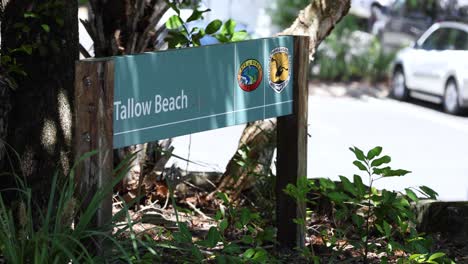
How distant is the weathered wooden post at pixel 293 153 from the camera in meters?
5.91

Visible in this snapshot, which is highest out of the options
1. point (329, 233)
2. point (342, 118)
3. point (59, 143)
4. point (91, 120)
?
point (91, 120)

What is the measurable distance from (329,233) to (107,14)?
2240mm

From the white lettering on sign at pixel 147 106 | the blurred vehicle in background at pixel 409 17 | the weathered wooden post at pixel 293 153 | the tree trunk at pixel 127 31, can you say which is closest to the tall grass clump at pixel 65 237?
the white lettering on sign at pixel 147 106

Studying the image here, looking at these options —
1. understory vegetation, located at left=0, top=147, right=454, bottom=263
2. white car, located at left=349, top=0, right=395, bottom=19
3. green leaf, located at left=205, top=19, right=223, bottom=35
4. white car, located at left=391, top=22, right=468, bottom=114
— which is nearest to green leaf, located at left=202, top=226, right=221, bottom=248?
understory vegetation, located at left=0, top=147, right=454, bottom=263

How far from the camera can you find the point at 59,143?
554cm

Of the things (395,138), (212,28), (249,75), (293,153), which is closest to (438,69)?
(395,138)

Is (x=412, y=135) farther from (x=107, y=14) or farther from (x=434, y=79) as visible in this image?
(x=107, y=14)

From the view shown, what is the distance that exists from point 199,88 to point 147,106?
46cm

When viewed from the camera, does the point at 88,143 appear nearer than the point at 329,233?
Yes

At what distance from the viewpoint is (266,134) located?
7277 mm

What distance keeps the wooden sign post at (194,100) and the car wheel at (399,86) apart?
15561 mm

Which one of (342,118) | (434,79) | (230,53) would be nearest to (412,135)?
(342,118)

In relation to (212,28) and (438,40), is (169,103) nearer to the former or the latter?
(212,28)

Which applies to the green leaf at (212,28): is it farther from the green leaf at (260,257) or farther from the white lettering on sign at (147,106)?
the green leaf at (260,257)
